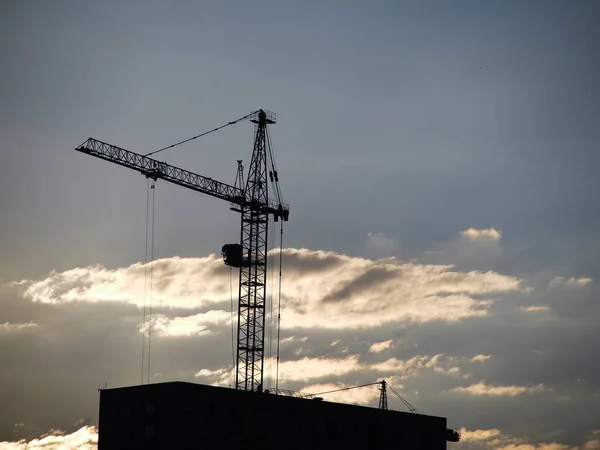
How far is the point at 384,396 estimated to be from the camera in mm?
196625

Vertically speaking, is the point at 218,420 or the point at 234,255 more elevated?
the point at 234,255

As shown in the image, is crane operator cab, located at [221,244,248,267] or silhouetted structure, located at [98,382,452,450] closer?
silhouetted structure, located at [98,382,452,450]

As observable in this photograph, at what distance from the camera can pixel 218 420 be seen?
13012cm

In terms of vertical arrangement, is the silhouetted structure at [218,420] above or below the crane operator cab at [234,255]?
below

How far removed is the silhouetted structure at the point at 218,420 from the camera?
419 ft

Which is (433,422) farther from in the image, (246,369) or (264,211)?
(264,211)

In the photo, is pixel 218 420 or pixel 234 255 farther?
pixel 234 255

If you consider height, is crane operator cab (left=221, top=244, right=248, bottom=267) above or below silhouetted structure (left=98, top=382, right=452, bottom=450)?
above

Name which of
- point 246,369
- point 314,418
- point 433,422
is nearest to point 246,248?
point 246,369

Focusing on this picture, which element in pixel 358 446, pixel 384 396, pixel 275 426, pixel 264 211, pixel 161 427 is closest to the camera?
pixel 161 427

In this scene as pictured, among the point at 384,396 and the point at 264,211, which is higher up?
the point at 264,211

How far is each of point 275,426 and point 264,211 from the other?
36.6 meters

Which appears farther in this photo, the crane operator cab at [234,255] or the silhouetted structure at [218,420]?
the crane operator cab at [234,255]

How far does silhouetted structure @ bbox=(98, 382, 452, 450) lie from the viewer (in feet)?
419
